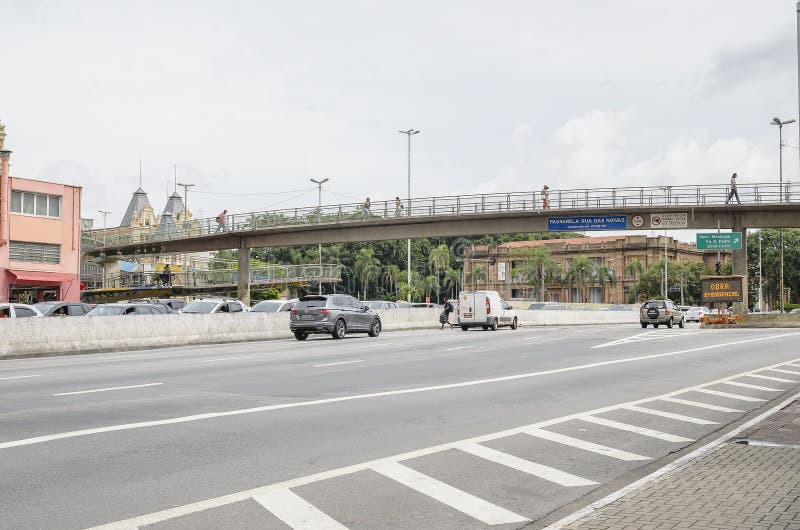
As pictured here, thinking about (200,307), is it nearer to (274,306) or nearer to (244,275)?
(274,306)

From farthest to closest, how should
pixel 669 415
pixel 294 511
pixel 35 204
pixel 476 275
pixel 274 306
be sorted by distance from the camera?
1. pixel 476 275
2. pixel 35 204
3. pixel 274 306
4. pixel 669 415
5. pixel 294 511

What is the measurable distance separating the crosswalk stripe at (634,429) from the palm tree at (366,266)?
128 m

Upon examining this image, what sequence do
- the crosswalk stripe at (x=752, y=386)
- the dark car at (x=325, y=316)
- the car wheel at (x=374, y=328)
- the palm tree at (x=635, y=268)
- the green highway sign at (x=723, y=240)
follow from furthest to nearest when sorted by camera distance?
the palm tree at (x=635, y=268), the green highway sign at (x=723, y=240), the car wheel at (x=374, y=328), the dark car at (x=325, y=316), the crosswalk stripe at (x=752, y=386)

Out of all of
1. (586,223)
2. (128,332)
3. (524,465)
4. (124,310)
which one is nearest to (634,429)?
(524,465)

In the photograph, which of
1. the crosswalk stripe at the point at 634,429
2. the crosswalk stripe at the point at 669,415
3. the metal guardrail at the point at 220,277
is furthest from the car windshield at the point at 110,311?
the metal guardrail at the point at 220,277

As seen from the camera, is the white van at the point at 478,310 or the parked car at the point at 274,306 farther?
the white van at the point at 478,310

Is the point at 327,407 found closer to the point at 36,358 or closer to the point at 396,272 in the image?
the point at 36,358

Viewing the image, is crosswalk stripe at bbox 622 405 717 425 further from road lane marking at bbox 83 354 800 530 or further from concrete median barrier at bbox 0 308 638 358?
concrete median barrier at bbox 0 308 638 358

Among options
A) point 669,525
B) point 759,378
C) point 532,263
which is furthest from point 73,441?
point 532,263

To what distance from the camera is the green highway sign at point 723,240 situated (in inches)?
1897

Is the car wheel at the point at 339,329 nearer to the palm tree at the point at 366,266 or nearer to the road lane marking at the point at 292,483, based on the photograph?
the road lane marking at the point at 292,483

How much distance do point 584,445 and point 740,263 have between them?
1748 inches

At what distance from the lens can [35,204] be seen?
5069 centimetres

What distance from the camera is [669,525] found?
224 inches
